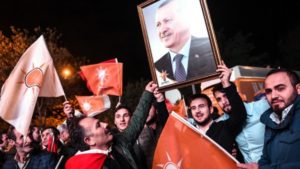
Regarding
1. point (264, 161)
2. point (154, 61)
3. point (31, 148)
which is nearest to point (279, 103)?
point (264, 161)

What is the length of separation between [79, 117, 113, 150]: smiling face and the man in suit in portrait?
109 centimetres

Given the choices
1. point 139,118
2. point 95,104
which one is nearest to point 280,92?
point 139,118

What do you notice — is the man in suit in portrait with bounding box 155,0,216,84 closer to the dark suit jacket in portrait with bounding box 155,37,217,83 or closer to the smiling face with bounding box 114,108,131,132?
the dark suit jacket in portrait with bounding box 155,37,217,83

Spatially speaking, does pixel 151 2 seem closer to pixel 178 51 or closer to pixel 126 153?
pixel 178 51

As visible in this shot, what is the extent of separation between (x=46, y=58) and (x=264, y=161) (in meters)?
3.97

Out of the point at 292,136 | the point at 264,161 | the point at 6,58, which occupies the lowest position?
the point at 264,161

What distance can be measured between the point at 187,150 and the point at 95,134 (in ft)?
3.18

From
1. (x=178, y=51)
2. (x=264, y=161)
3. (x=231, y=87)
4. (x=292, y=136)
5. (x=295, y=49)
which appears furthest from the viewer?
(x=295, y=49)

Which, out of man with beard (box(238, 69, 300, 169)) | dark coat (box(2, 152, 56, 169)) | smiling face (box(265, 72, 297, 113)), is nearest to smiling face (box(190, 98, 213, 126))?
man with beard (box(238, 69, 300, 169))

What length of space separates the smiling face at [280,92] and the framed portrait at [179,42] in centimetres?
88

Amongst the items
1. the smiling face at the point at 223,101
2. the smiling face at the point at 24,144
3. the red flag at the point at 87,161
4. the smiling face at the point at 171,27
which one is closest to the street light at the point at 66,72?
the smiling face at the point at 24,144

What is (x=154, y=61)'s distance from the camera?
4.86 metres

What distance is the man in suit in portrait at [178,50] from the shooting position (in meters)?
4.27

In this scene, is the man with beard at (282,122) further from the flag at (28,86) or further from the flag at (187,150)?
the flag at (28,86)
